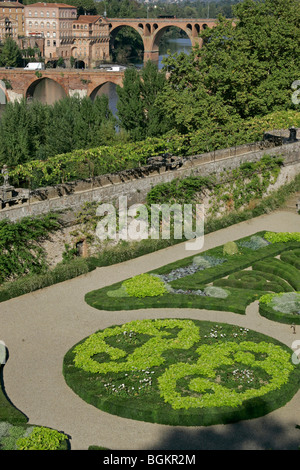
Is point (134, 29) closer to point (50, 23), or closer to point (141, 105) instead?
point (50, 23)

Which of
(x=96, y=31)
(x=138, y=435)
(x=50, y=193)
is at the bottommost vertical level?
(x=138, y=435)

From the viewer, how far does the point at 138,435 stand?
63.8ft

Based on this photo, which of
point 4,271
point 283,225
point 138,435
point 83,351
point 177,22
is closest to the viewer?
point 138,435

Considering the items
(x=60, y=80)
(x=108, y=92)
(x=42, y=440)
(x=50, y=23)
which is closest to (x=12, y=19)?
(x=50, y=23)

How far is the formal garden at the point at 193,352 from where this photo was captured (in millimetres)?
20578

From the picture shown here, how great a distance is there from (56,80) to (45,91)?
899 cm

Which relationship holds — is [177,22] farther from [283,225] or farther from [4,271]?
[4,271]

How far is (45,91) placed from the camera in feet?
354

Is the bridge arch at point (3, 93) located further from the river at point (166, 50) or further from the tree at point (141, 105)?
the tree at point (141, 105)

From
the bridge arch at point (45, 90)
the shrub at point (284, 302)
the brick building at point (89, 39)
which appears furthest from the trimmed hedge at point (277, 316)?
the brick building at point (89, 39)

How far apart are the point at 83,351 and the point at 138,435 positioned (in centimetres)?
494

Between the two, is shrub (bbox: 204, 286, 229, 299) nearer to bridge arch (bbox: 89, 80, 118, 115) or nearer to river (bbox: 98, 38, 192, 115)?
bridge arch (bbox: 89, 80, 118, 115)

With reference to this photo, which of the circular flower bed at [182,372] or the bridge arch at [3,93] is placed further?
the bridge arch at [3,93]
